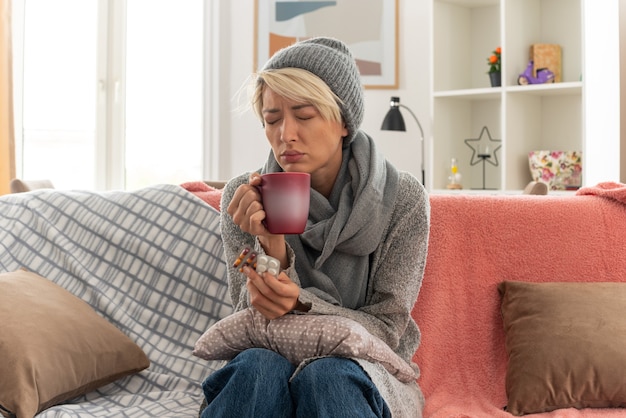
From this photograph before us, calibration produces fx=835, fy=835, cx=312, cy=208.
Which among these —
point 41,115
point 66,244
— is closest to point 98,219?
point 66,244

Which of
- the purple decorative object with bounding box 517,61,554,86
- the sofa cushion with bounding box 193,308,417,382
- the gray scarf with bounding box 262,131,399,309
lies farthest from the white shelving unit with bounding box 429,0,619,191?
the sofa cushion with bounding box 193,308,417,382

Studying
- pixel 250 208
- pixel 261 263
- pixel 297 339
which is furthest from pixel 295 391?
pixel 250 208

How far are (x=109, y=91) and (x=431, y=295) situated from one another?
2.97 metres

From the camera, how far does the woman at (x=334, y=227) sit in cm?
159

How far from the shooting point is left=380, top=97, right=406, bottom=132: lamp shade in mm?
4082

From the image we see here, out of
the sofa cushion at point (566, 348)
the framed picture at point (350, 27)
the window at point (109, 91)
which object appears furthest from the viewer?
the framed picture at point (350, 27)

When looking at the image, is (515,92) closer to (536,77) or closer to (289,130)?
(536,77)

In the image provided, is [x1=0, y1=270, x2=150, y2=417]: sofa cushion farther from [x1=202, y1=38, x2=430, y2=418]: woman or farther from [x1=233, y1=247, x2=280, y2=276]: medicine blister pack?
[x1=233, y1=247, x2=280, y2=276]: medicine blister pack

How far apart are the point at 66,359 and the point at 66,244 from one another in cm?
49

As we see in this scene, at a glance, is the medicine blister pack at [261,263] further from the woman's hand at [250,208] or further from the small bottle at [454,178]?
the small bottle at [454,178]

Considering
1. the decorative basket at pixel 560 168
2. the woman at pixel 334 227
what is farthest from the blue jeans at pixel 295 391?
the decorative basket at pixel 560 168

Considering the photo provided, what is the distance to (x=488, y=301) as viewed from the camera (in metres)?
2.08

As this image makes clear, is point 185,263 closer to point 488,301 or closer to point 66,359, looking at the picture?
point 66,359

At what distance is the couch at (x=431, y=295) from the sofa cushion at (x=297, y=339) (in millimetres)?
296
